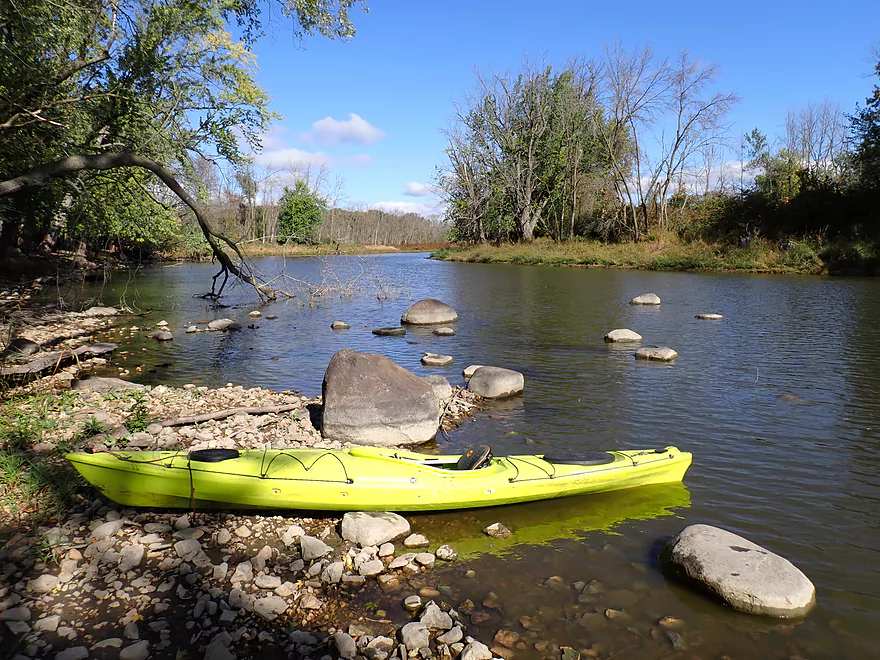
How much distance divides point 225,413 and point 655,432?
503 centimetres

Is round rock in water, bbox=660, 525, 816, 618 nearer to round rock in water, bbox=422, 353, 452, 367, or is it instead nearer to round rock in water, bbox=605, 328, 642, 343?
round rock in water, bbox=422, 353, 452, 367

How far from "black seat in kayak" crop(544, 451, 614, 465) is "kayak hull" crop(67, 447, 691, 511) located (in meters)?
0.08

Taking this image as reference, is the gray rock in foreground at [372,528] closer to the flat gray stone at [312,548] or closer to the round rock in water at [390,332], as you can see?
the flat gray stone at [312,548]

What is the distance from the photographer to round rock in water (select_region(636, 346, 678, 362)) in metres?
10.3

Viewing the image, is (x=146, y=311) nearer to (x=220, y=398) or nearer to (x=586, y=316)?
(x=220, y=398)

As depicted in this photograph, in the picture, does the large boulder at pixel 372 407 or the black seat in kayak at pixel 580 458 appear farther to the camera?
the large boulder at pixel 372 407

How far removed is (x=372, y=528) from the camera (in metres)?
4.32

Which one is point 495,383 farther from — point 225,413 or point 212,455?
point 212,455

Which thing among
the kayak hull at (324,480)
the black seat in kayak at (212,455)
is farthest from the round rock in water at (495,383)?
the black seat in kayak at (212,455)

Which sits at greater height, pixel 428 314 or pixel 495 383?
pixel 428 314

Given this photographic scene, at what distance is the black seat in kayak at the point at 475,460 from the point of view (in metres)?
4.89

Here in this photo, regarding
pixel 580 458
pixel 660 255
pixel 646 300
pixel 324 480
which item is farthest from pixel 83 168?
pixel 660 255

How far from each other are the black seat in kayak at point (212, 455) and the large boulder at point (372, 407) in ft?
5.06

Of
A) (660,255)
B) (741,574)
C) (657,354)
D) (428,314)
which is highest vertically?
(660,255)
